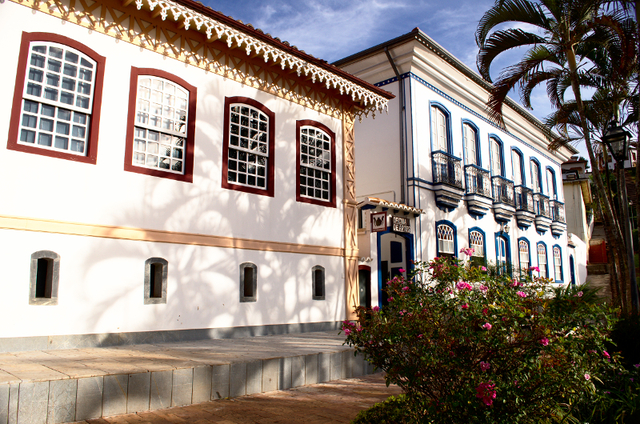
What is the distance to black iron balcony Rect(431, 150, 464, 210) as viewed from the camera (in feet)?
48.7

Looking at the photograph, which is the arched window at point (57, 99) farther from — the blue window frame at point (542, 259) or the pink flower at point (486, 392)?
the blue window frame at point (542, 259)

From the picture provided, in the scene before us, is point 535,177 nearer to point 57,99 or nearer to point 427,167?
point 427,167

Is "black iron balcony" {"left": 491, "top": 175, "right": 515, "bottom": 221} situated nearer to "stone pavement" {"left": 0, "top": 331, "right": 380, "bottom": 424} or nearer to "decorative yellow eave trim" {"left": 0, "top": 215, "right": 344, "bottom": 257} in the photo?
"decorative yellow eave trim" {"left": 0, "top": 215, "right": 344, "bottom": 257}

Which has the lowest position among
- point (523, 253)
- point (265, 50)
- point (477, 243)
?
point (523, 253)

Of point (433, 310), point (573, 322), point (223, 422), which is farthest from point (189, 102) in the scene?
point (573, 322)

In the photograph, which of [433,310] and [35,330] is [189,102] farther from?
[433,310]

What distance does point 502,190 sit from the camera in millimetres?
18750

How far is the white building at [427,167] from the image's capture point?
13.9 m

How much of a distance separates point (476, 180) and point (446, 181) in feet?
7.72

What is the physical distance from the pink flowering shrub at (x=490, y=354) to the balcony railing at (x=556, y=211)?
21.7 m

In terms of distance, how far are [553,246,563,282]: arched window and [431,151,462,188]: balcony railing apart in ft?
33.8

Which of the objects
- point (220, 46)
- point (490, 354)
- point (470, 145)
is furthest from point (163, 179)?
point (470, 145)

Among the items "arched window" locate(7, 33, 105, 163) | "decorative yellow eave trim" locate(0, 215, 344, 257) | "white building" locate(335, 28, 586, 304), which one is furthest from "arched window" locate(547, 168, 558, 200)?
"arched window" locate(7, 33, 105, 163)

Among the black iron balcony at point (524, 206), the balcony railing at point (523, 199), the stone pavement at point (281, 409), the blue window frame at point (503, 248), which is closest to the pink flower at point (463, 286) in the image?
the stone pavement at point (281, 409)
